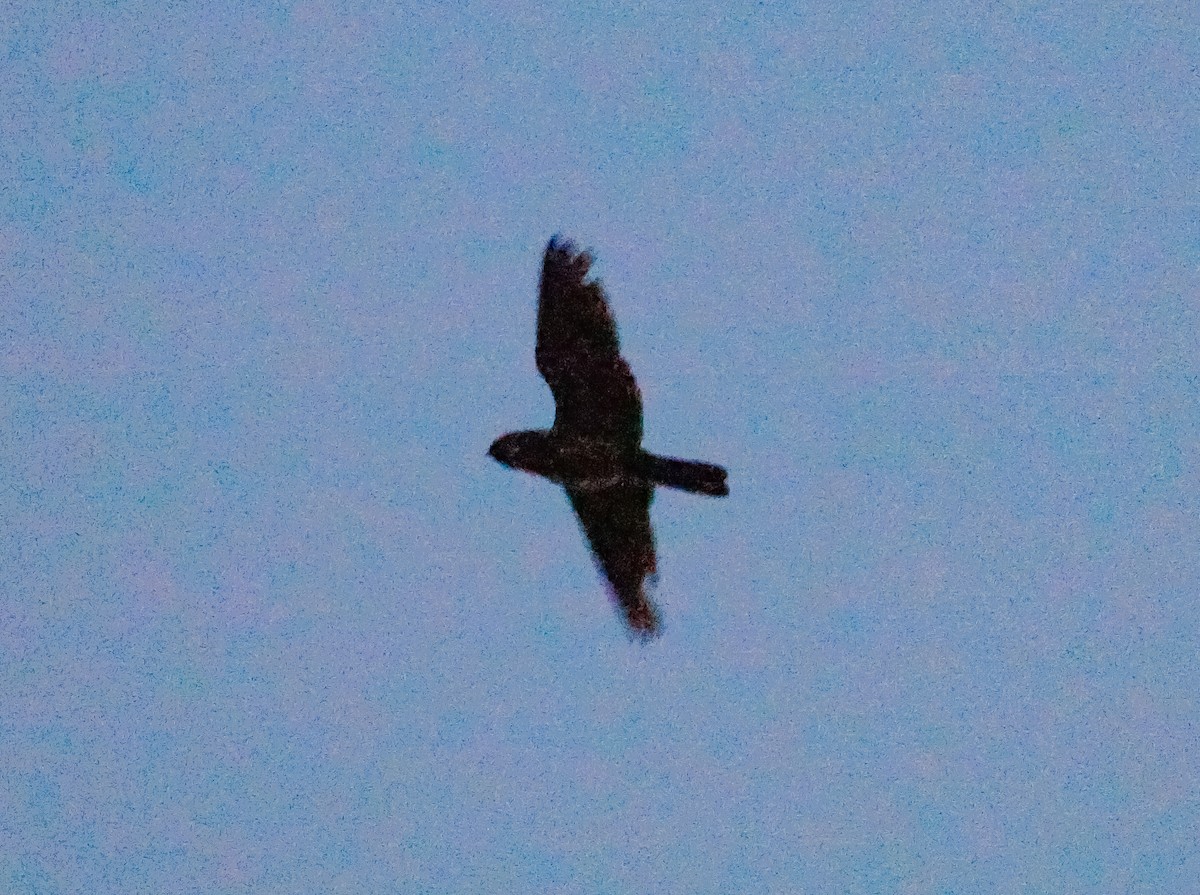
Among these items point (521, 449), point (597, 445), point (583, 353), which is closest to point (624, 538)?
point (597, 445)

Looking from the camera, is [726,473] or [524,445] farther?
[524,445]

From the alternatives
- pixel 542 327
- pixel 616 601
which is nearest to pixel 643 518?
pixel 616 601

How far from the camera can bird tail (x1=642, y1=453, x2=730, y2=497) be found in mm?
14352

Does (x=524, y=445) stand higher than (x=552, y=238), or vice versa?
(x=552, y=238)

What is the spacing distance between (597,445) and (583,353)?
70cm

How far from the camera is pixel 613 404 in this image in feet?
48.3

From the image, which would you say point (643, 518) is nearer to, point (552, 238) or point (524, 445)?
point (524, 445)

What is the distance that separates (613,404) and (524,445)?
0.96 m

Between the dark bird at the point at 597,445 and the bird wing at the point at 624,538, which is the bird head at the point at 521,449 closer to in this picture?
the dark bird at the point at 597,445

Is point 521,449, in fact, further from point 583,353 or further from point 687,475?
point 687,475

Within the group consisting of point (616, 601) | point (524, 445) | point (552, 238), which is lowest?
point (616, 601)

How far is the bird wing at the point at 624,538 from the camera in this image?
588 inches

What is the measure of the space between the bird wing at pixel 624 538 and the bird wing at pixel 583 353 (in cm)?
48

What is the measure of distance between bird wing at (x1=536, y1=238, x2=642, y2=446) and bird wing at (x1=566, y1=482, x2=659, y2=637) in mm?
483
